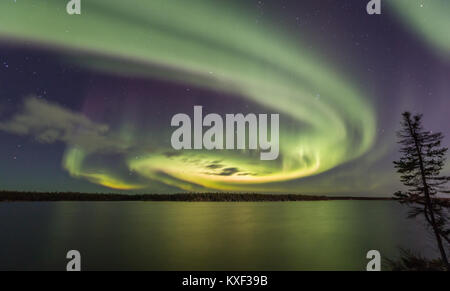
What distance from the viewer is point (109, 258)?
36344 millimetres

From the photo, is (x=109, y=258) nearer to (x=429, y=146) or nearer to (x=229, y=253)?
(x=229, y=253)

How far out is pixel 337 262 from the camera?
119 feet

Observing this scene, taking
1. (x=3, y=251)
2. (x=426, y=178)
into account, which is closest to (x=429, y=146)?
(x=426, y=178)

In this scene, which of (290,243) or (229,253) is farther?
(290,243)
